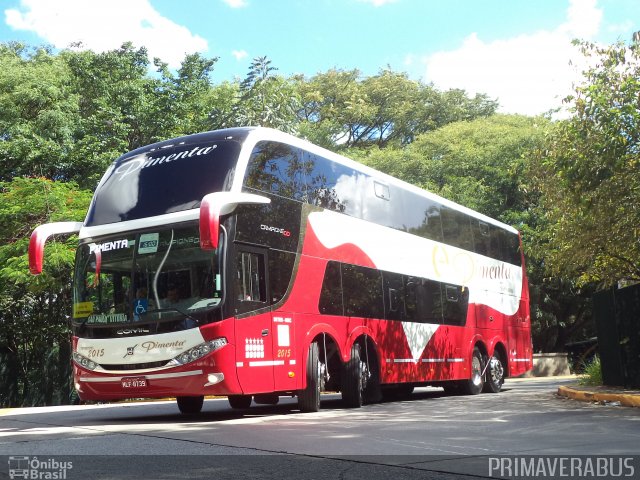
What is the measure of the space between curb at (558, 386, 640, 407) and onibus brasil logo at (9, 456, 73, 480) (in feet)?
30.3

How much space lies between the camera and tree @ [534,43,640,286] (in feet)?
48.5

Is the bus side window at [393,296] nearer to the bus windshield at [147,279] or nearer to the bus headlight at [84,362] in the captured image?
the bus windshield at [147,279]

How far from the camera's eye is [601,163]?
48.5 ft

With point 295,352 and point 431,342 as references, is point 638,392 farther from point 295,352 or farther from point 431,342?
point 295,352

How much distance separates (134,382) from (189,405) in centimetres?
242

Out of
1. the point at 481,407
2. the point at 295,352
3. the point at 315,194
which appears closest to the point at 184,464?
the point at 295,352

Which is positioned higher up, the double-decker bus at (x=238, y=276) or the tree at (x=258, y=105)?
the tree at (x=258, y=105)

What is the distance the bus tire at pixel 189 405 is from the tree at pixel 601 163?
8329 mm

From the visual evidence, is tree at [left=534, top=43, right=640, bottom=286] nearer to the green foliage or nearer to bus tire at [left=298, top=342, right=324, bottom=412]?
the green foliage

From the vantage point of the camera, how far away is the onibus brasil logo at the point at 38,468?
6.38 meters

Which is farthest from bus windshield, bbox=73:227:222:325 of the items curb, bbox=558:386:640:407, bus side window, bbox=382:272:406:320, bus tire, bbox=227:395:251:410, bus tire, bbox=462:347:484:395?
bus tire, bbox=462:347:484:395

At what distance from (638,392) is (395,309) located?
4642mm

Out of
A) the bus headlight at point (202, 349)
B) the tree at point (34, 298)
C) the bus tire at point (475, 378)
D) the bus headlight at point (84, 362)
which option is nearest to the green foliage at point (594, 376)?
the bus tire at point (475, 378)

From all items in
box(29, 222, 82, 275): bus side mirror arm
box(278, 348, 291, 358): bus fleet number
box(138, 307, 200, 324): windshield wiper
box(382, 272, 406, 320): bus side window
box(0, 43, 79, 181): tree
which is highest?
box(0, 43, 79, 181): tree
